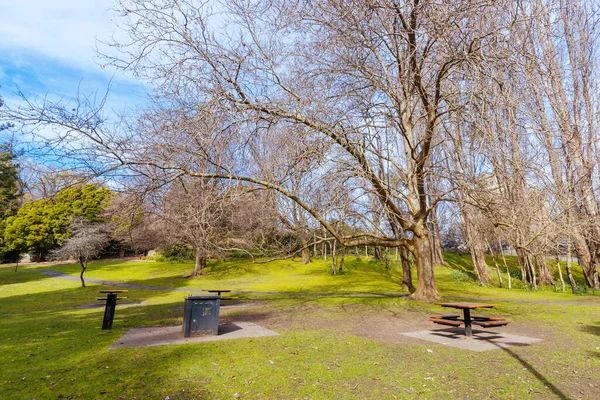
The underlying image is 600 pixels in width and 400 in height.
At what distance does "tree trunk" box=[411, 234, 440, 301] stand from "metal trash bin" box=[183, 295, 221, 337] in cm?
742

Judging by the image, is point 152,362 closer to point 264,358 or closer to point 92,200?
point 264,358

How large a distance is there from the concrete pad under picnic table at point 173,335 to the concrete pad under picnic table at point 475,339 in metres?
3.11

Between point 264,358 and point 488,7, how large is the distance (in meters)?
7.11

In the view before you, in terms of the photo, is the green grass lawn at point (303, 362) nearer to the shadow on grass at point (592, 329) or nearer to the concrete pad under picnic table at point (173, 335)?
the shadow on grass at point (592, 329)

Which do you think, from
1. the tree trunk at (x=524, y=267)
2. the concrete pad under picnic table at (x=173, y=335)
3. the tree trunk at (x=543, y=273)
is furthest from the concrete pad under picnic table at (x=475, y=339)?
the tree trunk at (x=543, y=273)

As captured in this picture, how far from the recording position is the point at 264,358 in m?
5.49

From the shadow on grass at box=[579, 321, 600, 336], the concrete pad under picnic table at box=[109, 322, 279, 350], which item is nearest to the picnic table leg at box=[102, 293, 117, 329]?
the concrete pad under picnic table at box=[109, 322, 279, 350]

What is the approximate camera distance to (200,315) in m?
7.28

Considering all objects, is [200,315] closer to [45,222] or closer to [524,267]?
[524,267]

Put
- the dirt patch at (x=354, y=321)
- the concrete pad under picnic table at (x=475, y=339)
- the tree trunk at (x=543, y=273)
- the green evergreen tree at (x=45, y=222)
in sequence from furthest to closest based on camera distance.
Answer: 1. the green evergreen tree at (x=45, y=222)
2. the tree trunk at (x=543, y=273)
3. the dirt patch at (x=354, y=321)
4. the concrete pad under picnic table at (x=475, y=339)

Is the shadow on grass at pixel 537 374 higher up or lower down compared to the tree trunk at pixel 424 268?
→ lower down

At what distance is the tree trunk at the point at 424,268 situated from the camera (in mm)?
12078

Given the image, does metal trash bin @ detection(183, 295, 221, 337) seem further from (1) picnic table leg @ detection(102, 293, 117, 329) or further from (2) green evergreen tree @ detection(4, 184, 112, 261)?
(2) green evergreen tree @ detection(4, 184, 112, 261)

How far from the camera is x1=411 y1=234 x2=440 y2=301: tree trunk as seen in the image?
12078mm
